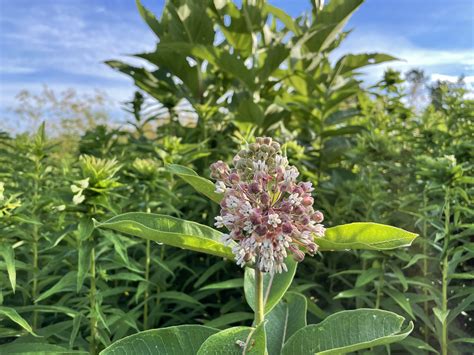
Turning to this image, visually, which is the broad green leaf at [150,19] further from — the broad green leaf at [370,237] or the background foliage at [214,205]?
the broad green leaf at [370,237]

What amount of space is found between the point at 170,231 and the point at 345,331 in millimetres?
381

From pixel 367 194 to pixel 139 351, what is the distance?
4.40 feet

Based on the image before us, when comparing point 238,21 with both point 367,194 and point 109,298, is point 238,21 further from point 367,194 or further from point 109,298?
point 109,298

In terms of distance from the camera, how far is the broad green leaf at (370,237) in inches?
33.7

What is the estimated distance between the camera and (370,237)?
0.87 m

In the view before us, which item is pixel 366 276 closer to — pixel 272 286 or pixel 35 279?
pixel 272 286

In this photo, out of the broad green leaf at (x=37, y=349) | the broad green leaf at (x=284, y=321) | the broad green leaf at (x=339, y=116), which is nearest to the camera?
the broad green leaf at (x=284, y=321)

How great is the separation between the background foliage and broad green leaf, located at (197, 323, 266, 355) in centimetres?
53

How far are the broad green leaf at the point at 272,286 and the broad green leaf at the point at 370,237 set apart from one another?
0.44 ft

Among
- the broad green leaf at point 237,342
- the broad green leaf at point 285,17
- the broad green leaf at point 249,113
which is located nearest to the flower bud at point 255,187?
the broad green leaf at point 237,342

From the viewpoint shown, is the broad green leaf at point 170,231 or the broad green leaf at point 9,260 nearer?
the broad green leaf at point 170,231

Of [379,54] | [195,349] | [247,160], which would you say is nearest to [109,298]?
[195,349]

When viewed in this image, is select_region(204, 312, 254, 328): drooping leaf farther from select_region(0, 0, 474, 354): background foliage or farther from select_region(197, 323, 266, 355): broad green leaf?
select_region(197, 323, 266, 355): broad green leaf

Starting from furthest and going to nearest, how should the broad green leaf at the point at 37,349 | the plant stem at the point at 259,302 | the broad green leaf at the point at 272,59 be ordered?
the broad green leaf at the point at 272,59
the broad green leaf at the point at 37,349
the plant stem at the point at 259,302
